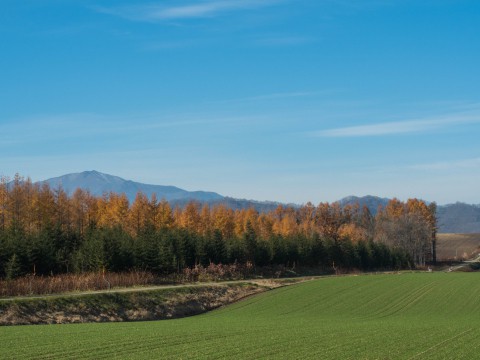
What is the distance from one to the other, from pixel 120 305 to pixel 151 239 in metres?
25.5

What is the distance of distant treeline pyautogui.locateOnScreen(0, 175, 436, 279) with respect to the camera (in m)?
65.5

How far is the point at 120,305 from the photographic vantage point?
49375 millimetres

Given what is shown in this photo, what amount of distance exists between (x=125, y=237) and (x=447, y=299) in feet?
128

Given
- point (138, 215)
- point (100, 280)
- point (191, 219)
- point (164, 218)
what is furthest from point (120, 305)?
point (191, 219)

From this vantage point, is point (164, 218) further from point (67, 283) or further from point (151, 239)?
point (67, 283)

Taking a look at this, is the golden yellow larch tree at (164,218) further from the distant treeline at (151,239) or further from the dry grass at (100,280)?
the dry grass at (100,280)

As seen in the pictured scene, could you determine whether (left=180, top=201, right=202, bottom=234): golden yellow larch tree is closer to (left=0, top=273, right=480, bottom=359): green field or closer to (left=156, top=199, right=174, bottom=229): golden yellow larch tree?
(left=156, top=199, right=174, bottom=229): golden yellow larch tree

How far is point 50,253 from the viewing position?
63719 mm

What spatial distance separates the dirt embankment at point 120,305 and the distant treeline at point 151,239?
1327cm

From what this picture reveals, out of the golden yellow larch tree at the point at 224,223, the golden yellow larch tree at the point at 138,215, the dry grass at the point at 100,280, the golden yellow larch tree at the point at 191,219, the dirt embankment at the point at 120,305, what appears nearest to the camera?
the dirt embankment at the point at 120,305

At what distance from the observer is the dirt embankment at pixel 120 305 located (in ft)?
141

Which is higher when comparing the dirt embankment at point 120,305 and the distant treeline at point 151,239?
the distant treeline at point 151,239

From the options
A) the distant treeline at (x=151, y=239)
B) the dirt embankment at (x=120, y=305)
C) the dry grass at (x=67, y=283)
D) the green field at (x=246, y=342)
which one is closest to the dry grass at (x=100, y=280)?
the dry grass at (x=67, y=283)

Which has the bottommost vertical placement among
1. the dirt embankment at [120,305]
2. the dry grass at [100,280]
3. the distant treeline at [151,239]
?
the dirt embankment at [120,305]
